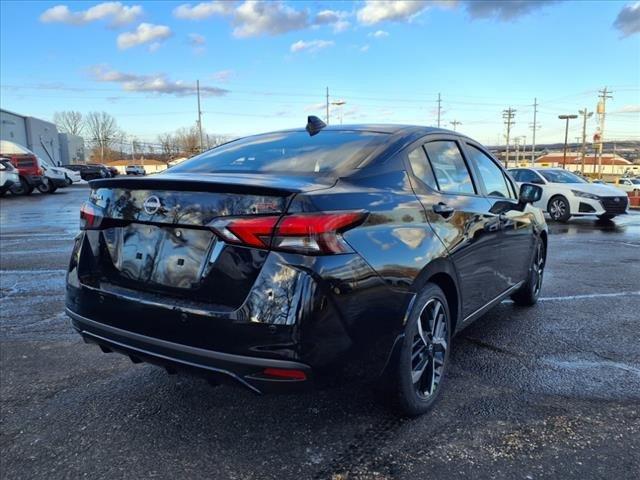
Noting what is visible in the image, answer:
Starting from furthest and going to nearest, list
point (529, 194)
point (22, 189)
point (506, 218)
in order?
1. point (22, 189)
2. point (529, 194)
3. point (506, 218)

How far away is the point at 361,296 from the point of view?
236cm

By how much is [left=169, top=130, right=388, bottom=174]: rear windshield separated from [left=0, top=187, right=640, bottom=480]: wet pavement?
1.24 meters

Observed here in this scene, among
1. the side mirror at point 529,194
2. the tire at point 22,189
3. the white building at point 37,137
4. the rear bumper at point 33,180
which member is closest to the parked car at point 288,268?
the side mirror at point 529,194

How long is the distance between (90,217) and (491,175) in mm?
3029

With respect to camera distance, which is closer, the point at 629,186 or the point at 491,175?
the point at 491,175

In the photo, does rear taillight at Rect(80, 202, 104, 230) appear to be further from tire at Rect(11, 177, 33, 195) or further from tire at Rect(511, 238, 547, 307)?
tire at Rect(11, 177, 33, 195)

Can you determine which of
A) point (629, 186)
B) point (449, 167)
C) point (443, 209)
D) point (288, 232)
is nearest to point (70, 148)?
point (629, 186)

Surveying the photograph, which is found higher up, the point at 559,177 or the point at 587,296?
the point at 559,177

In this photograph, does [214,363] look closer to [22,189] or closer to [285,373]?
[285,373]

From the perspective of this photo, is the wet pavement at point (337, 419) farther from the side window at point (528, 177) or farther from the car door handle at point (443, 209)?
the side window at point (528, 177)

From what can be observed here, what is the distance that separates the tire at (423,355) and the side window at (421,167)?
648mm

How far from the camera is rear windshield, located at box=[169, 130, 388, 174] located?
2.97 m

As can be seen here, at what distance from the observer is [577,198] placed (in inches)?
535

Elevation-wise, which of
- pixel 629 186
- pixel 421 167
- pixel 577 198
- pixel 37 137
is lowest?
pixel 629 186
